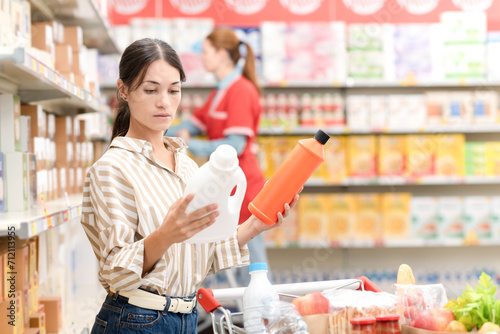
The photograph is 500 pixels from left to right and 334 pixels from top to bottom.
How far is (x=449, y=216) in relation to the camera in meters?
4.86

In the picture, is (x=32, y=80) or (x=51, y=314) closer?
(x=32, y=80)

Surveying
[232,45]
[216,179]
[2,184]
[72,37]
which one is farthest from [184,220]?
[232,45]

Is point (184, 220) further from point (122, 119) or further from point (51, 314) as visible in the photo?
point (51, 314)

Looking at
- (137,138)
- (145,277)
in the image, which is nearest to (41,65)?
(137,138)

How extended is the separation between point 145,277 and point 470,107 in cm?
403

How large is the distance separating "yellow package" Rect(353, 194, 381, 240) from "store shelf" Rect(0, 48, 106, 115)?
8.19 ft

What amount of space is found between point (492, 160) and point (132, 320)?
159 inches

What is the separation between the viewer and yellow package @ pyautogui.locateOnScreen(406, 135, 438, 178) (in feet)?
15.8

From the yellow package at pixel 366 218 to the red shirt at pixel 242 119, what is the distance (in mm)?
1174

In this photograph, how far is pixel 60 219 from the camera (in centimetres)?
205

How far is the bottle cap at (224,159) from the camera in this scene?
1.30m

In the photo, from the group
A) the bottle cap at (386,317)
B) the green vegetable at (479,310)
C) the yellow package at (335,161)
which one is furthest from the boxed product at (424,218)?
the bottle cap at (386,317)

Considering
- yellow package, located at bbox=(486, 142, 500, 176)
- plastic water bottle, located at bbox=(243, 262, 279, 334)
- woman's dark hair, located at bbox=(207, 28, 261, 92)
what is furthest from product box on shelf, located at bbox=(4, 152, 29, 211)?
yellow package, located at bbox=(486, 142, 500, 176)

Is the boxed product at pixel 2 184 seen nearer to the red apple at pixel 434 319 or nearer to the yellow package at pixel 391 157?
the red apple at pixel 434 319
